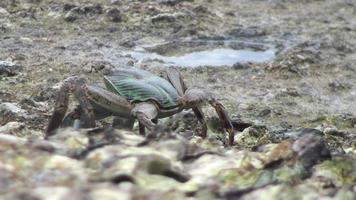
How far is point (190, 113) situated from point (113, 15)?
374cm

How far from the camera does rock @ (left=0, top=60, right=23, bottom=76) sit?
22.9 ft

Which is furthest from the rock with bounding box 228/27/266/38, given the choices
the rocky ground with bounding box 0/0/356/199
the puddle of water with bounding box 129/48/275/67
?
the puddle of water with bounding box 129/48/275/67

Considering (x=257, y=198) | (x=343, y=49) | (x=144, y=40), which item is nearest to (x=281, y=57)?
(x=343, y=49)

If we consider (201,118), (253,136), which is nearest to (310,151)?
(201,118)

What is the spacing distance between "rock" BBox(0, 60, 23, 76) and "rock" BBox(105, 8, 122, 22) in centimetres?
219

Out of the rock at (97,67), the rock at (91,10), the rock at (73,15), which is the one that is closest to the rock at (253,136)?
the rock at (97,67)

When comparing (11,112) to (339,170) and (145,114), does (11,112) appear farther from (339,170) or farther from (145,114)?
(339,170)

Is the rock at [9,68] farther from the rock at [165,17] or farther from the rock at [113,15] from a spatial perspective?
the rock at [165,17]

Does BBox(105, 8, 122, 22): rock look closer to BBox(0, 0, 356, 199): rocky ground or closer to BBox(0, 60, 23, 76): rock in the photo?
BBox(0, 0, 356, 199): rocky ground

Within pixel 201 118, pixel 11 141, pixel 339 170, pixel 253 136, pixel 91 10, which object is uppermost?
pixel 11 141

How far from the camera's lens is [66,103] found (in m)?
4.50

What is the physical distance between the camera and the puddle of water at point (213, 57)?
8117 millimetres

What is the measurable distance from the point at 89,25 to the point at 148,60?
1354mm

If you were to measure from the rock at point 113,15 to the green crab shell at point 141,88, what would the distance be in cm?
406
